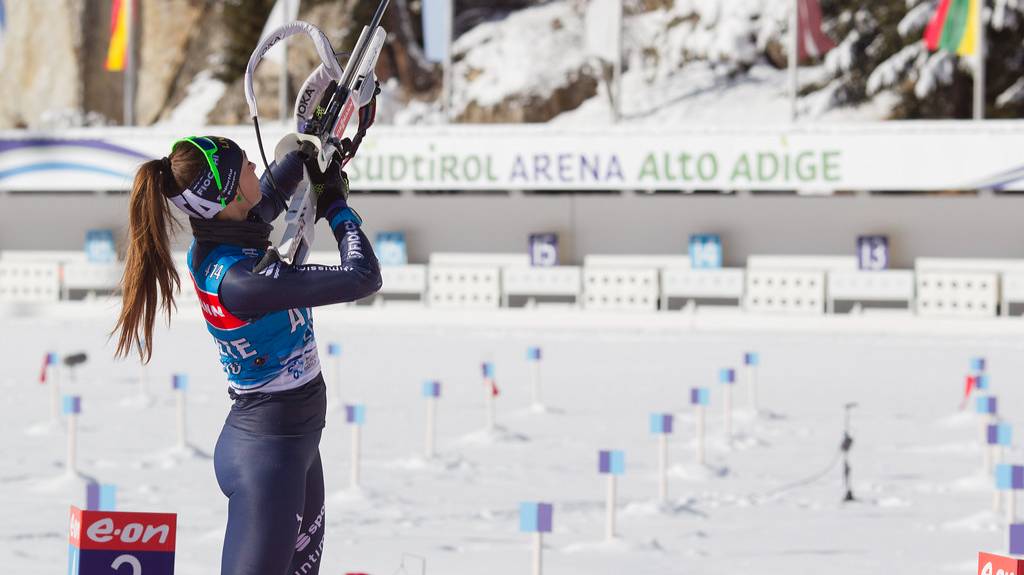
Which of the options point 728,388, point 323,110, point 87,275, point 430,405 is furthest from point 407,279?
point 323,110

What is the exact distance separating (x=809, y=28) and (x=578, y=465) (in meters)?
22.8

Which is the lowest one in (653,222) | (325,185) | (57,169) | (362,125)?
(325,185)

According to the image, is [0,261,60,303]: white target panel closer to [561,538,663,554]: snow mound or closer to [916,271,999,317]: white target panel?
[916,271,999,317]: white target panel

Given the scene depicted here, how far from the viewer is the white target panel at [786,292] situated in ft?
92.3

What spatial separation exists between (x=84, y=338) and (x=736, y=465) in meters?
16.1

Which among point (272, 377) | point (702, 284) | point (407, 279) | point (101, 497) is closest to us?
point (272, 377)

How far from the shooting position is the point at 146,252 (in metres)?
4.58

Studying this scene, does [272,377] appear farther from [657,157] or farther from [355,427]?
[657,157]

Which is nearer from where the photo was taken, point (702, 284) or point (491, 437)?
point (491, 437)

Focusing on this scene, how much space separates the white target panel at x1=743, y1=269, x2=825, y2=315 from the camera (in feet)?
92.3

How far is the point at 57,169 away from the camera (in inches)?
1267

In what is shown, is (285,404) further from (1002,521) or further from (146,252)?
(1002,521)

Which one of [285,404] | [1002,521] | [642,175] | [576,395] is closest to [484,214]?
[642,175]

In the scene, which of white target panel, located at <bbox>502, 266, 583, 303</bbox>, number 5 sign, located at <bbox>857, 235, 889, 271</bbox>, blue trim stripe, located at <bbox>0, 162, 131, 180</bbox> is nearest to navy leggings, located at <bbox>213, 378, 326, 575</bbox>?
white target panel, located at <bbox>502, 266, 583, 303</bbox>
